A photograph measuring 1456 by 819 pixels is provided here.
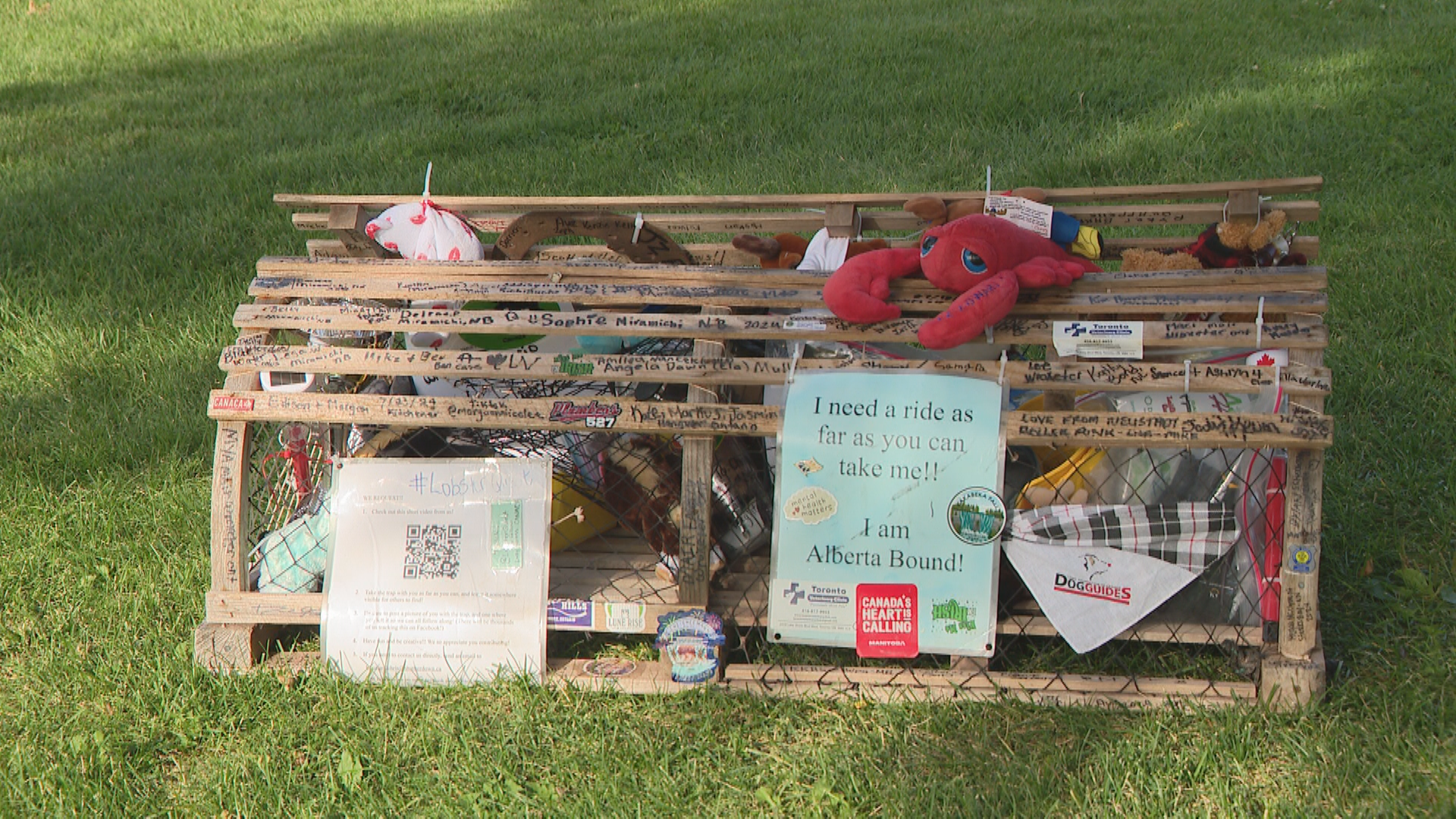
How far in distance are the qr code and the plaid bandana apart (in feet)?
4.72

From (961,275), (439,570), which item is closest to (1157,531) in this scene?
(961,275)

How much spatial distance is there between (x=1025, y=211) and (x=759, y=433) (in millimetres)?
1081

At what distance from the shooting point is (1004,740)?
9.53ft

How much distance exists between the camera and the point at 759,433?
3.01 metres

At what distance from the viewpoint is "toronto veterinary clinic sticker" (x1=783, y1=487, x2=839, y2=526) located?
2990mm

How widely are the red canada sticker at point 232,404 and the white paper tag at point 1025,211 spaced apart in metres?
2.04

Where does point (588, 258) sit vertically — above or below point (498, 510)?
above

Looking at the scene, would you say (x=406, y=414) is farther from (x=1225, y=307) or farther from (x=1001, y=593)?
(x=1225, y=307)

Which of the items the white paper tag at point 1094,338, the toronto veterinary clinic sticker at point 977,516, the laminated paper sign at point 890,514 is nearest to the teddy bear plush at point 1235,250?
the white paper tag at point 1094,338

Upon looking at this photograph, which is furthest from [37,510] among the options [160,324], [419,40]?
[419,40]

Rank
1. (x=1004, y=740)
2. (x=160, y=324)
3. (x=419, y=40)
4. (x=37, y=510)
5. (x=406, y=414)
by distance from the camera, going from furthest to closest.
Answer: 1. (x=419, y=40)
2. (x=160, y=324)
3. (x=37, y=510)
4. (x=406, y=414)
5. (x=1004, y=740)

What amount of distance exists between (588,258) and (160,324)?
9.04ft

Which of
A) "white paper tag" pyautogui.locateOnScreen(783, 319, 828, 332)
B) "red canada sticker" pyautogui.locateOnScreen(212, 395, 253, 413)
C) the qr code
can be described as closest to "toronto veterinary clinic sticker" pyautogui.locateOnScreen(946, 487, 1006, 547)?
"white paper tag" pyautogui.locateOnScreen(783, 319, 828, 332)

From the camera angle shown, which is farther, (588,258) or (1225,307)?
(588,258)
